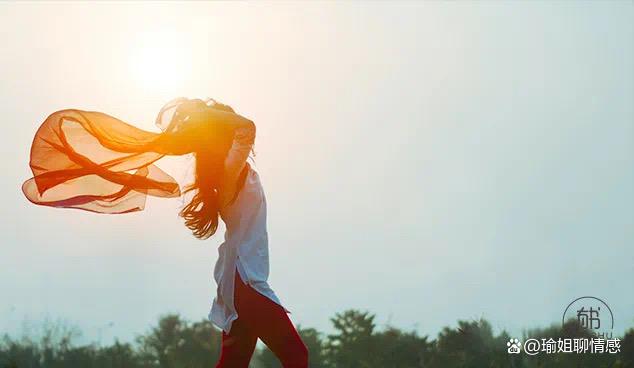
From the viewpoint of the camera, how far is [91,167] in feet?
26.1

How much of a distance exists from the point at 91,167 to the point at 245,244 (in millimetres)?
1503

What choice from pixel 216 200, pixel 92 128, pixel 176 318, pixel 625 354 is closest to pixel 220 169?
pixel 216 200

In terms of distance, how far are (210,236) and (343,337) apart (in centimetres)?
473

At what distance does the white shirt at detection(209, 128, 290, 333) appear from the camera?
7035 millimetres

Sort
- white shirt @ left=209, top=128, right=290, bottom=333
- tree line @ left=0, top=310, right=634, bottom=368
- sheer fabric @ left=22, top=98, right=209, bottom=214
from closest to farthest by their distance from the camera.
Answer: white shirt @ left=209, top=128, right=290, bottom=333, sheer fabric @ left=22, top=98, right=209, bottom=214, tree line @ left=0, top=310, right=634, bottom=368

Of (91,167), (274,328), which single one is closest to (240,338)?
(274,328)

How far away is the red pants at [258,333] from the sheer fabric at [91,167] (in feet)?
3.86

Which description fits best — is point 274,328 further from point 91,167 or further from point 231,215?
point 91,167

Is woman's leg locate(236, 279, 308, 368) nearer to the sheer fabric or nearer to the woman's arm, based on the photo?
the woman's arm

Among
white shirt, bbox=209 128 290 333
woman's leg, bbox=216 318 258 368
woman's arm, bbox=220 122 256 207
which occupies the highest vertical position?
woman's arm, bbox=220 122 256 207

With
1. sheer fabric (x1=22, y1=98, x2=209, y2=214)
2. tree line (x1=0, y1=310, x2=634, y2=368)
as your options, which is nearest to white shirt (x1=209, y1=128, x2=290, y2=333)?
sheer fabric (x1=22, y1=98, x2=209, y2=214)

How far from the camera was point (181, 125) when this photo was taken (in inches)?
290

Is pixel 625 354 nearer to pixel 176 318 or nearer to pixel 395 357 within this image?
pixel 395 357

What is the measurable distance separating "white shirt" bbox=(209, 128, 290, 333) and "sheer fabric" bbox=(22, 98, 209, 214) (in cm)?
91
